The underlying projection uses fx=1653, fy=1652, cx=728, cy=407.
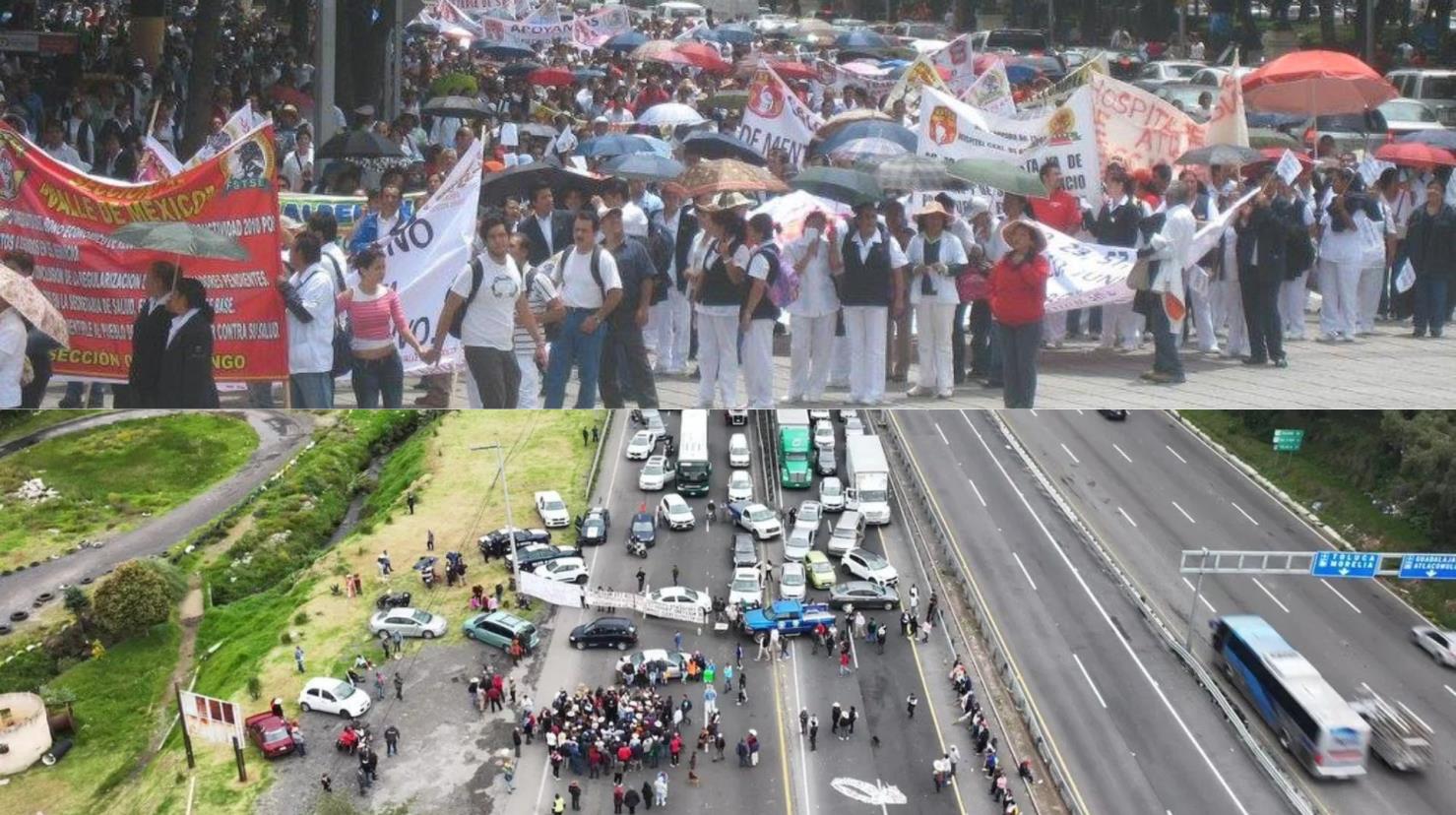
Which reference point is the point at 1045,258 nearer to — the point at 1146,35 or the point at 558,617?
the point at 1146,35

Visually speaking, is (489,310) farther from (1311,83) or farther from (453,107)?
(1311,83)

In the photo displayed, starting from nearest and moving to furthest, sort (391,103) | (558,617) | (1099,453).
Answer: (391,103)
(1099,453)
(558,617)

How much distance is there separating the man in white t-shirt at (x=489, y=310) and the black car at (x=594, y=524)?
16.1 ft

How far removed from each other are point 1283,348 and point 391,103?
322cm

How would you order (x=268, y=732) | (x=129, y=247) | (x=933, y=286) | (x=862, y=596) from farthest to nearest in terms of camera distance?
Result: (x=862, y=596)
(x=268, y=732)
(x=933, y=286)
(x=129, y=247)

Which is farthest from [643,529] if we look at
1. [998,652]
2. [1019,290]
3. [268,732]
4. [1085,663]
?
[1019,290]

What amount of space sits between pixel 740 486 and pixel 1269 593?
3515mm

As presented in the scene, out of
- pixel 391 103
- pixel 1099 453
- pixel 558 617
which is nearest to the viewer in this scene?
pixel 391 103

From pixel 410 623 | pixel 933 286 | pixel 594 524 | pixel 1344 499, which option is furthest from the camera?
pixel 594 524

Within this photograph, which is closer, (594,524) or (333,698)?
(333,698)

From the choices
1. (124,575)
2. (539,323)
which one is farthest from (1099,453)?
(124,575)

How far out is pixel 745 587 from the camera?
10.5 metres

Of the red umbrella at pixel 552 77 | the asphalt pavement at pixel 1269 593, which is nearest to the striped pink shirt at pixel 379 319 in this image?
the red umbrella at pixel 552 77

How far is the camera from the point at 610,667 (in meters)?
10.6
